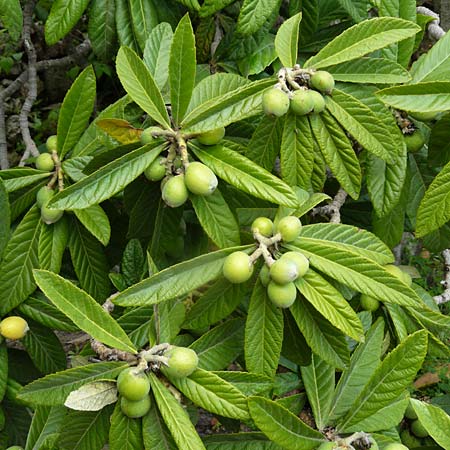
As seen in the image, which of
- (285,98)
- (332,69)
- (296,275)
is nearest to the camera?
(296,275)

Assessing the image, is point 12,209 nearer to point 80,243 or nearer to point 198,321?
point 80,243

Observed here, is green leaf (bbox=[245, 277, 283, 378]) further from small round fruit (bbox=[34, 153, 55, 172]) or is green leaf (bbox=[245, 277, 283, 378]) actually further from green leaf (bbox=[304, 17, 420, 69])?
small round fruit (bbox=[34, 153, 55, 172])

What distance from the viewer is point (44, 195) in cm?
148

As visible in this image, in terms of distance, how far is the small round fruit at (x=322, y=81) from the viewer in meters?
1.26

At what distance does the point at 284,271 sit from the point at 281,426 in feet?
0.94

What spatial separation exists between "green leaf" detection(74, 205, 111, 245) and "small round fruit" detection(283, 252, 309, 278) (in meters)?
0.48

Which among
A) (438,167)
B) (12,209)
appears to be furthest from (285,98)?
(12,209)

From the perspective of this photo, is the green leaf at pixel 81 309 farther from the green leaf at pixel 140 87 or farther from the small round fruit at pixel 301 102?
the small round fruit at pixel 301 102

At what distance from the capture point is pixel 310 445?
1198mm

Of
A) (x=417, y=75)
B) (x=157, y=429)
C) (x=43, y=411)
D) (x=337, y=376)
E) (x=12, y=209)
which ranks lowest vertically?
(x=337, y=376)

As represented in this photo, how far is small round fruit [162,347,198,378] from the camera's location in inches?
42.4

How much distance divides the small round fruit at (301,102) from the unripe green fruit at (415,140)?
0.42 metres

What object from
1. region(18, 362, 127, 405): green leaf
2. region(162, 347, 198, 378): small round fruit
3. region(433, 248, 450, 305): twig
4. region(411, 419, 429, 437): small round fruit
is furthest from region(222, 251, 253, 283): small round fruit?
region(433, 248, 450, 305): twig

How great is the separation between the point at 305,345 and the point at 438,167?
23.8 inches
